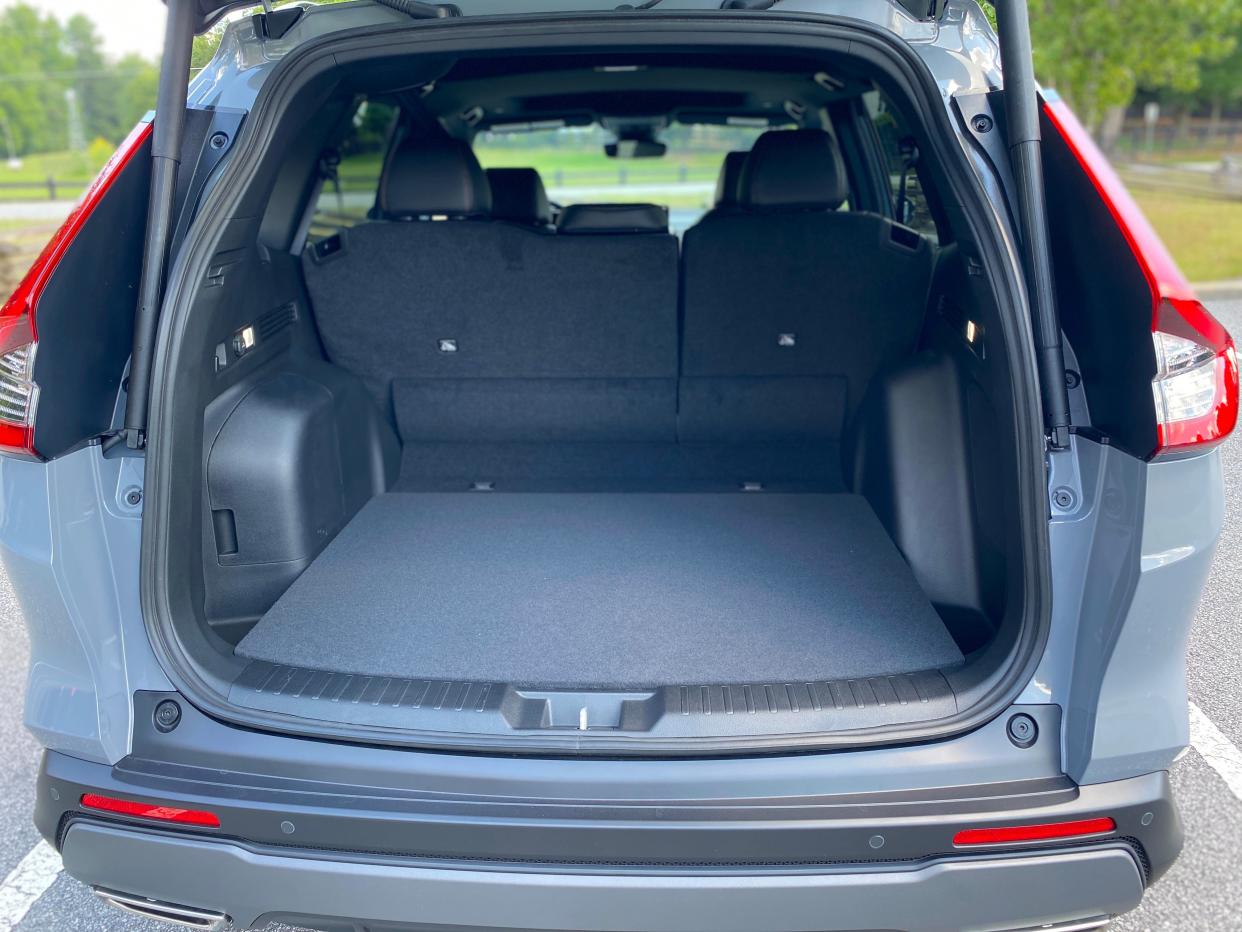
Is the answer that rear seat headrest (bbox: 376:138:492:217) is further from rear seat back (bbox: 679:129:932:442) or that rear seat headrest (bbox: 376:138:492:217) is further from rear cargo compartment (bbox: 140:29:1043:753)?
rear seat back (bbox: 679:129:932:442)

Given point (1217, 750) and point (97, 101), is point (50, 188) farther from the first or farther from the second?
point (1217, 750)

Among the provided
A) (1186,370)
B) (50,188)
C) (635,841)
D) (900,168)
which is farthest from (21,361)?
(50,188)

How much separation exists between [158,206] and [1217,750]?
2441 mm

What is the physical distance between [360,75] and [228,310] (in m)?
0.59

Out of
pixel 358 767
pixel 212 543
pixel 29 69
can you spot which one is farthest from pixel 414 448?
pixel 29 69

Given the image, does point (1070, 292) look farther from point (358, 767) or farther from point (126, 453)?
point (126, 453)

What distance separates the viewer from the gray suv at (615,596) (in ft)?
4.11

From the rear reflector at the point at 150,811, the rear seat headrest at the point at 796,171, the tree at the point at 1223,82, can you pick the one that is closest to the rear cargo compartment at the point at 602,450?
the rear seat headrest at the point at 796,171

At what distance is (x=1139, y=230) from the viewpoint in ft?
4.19

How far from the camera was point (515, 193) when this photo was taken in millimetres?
3148

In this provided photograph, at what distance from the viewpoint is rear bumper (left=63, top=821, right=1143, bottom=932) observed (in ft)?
4.03

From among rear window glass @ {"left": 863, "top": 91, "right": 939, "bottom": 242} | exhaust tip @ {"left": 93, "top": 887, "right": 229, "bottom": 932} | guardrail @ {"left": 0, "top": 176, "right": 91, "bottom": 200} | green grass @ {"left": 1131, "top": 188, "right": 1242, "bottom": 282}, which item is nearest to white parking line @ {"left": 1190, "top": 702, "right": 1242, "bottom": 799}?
rear window glass @ {"left": 863, "top": 91, "right": 939, "bottom": 242}

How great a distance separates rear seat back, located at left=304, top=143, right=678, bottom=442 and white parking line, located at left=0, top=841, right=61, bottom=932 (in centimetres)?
132

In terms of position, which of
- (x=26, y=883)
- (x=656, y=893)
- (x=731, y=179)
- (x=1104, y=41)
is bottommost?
(x=26, y=883)
